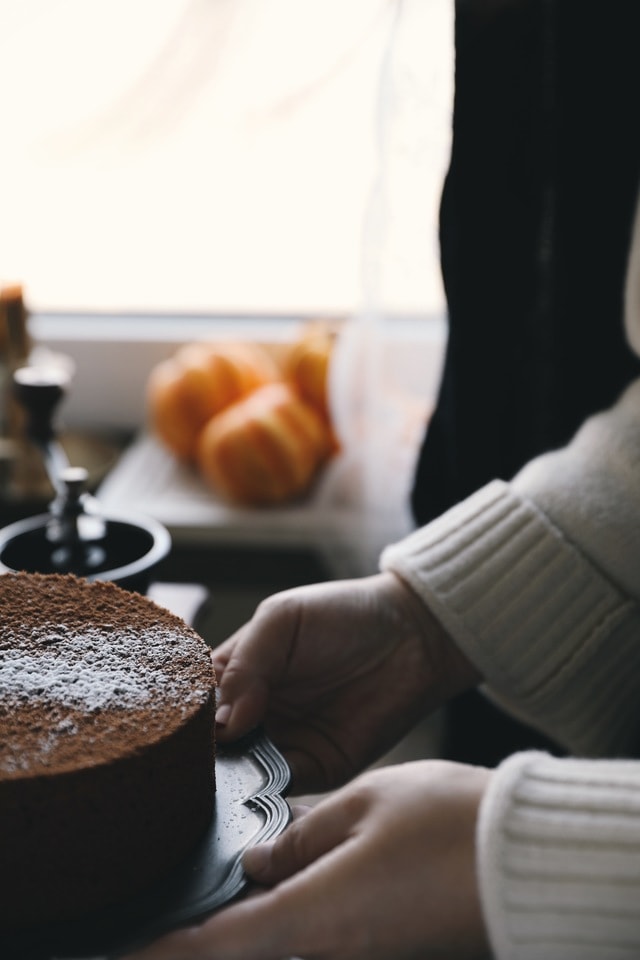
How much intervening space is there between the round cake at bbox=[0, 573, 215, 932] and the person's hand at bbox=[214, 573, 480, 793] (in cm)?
11

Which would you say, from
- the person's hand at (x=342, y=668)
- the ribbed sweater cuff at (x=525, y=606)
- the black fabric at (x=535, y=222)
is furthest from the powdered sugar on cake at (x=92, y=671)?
the black fabric at (x=535, y=222)

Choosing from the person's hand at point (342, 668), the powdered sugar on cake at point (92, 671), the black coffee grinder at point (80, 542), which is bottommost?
the person's hand at point (342, 668)

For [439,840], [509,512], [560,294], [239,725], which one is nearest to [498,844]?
[439,840]

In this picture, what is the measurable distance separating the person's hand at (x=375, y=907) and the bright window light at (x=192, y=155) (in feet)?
2.51

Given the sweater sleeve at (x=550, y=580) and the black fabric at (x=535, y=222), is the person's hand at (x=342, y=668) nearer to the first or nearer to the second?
the sweater sleeve at (x=550, y=580)

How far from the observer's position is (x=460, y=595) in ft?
2.35

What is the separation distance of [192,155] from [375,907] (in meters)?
1.20

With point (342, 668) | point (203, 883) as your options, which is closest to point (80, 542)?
point (342, 668)

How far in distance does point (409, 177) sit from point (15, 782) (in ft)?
2.53

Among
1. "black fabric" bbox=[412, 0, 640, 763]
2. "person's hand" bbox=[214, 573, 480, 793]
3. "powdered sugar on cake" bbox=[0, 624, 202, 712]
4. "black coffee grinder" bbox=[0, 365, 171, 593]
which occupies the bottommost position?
"person's hand" bbox=[214, 573, 480, 793]

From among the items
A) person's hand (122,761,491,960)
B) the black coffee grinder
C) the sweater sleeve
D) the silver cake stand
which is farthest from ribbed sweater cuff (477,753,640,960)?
the black coffee grinder

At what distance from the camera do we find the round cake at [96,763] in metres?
0.49

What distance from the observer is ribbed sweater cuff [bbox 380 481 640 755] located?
2.35 ft

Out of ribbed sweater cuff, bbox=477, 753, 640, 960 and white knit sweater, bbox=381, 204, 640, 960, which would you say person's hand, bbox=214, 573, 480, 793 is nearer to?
white knit sweater, bbox=381, 204, 640, 960
